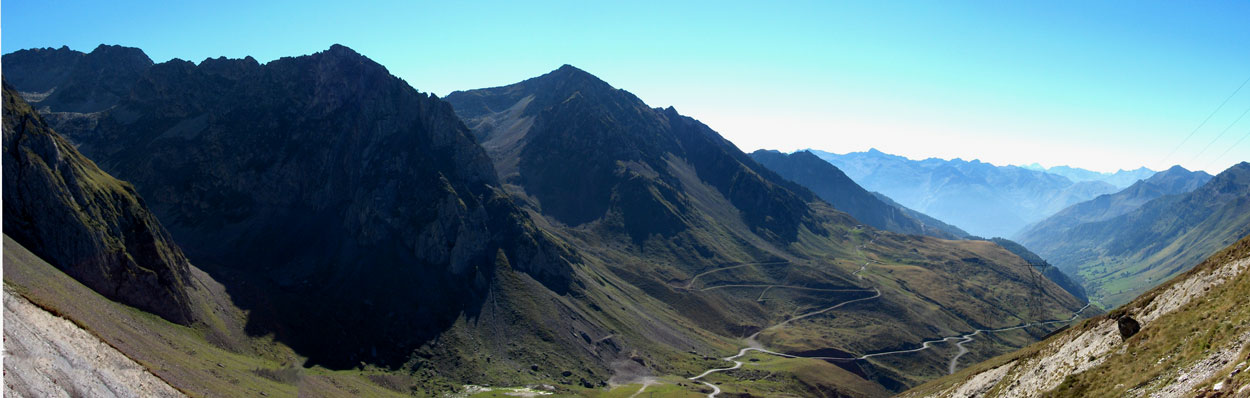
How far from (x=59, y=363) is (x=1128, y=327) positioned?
126508 millimetres

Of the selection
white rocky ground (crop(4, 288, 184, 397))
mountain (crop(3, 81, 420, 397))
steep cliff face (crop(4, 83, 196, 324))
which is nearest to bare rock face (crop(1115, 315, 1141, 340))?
white rocky ground (crop(4, 288, 184, 397))

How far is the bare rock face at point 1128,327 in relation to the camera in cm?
7131

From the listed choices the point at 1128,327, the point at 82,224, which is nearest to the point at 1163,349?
the point at 1128,327

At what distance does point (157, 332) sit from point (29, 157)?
52.1 metres

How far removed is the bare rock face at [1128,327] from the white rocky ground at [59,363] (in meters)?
120

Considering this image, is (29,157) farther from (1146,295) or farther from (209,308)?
(1146,295)

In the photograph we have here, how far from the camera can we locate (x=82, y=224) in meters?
152

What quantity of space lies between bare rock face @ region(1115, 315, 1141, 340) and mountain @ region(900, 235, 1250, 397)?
9cm

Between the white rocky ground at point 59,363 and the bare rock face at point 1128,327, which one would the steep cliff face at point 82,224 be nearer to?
the white rocky ground at point 59,363

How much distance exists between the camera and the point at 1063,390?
67.4m

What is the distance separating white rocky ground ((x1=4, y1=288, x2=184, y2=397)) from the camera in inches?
3004

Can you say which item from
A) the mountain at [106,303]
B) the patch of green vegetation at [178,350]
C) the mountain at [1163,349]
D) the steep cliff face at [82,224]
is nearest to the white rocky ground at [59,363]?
the mountain at [106,303]

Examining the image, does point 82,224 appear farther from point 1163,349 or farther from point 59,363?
point 1163,349

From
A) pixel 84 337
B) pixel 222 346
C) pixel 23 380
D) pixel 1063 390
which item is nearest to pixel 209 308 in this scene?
pixel 222 346
